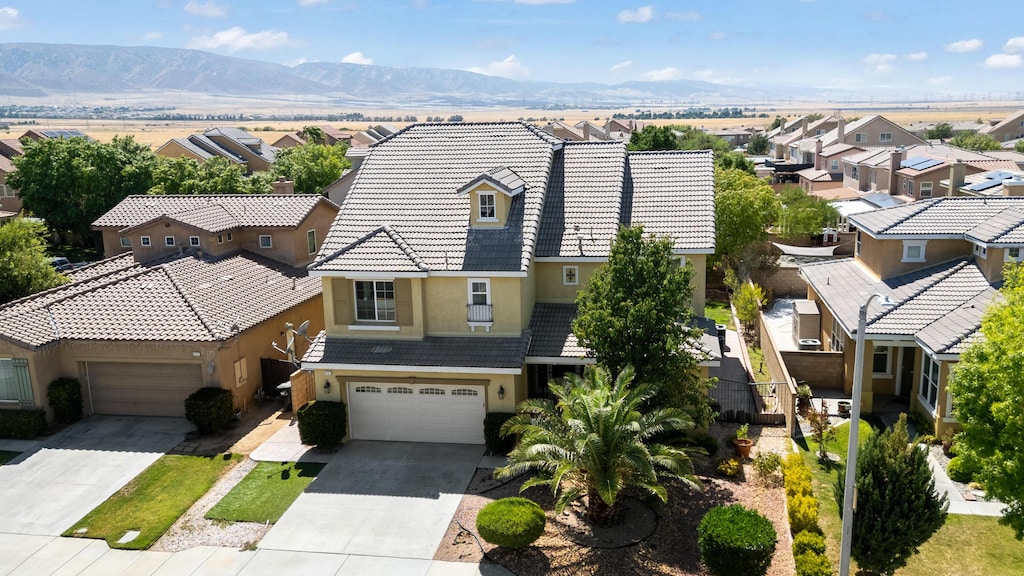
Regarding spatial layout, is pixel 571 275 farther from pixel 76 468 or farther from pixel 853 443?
pixel 76 468

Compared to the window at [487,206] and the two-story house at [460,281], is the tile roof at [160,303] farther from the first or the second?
the window at [487,206]

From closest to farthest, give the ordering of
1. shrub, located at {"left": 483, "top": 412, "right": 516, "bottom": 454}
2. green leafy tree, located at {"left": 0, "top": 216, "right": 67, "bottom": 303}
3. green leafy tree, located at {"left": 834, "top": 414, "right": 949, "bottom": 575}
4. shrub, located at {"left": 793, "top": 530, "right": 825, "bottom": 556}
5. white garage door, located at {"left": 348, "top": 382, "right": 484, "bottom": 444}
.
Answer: green leafy tree, located at {"left": 834, "top": 414, "right": 949, "bottom": 575} → shrub, located at {"left": 793, "top": 530, "right": 825, "bottom": 556} → shrub, located at {"left": 483, "top": 412, "right": 516, "bottom": 454} → white garage door, located at {"left": 348, "top": 382, "right": 484, "bottom": 444} → green leafy tree, located at {"left": 0, "top": 216, "right": 67, "bottom": 303}

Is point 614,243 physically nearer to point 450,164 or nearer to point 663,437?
point 663,437

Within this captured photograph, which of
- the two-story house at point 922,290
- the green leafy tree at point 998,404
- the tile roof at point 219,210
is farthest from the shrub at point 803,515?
the tile roof at point 219,210

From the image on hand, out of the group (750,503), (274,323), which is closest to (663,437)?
(750,503)

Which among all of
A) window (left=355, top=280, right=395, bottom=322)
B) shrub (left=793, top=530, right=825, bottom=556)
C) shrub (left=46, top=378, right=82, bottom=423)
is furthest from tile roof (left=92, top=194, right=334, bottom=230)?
shrub (left=793, top=530, right=825, bottom=556)

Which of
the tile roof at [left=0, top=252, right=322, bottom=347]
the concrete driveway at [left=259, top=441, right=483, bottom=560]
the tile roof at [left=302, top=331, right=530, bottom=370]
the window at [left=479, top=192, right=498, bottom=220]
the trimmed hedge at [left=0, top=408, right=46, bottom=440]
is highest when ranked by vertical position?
the window at [left=479, top=192, right=498, bottom=220]

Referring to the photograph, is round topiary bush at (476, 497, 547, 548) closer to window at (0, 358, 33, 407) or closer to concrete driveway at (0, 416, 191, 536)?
concrete driveway at (0, 416, 191, 536)
